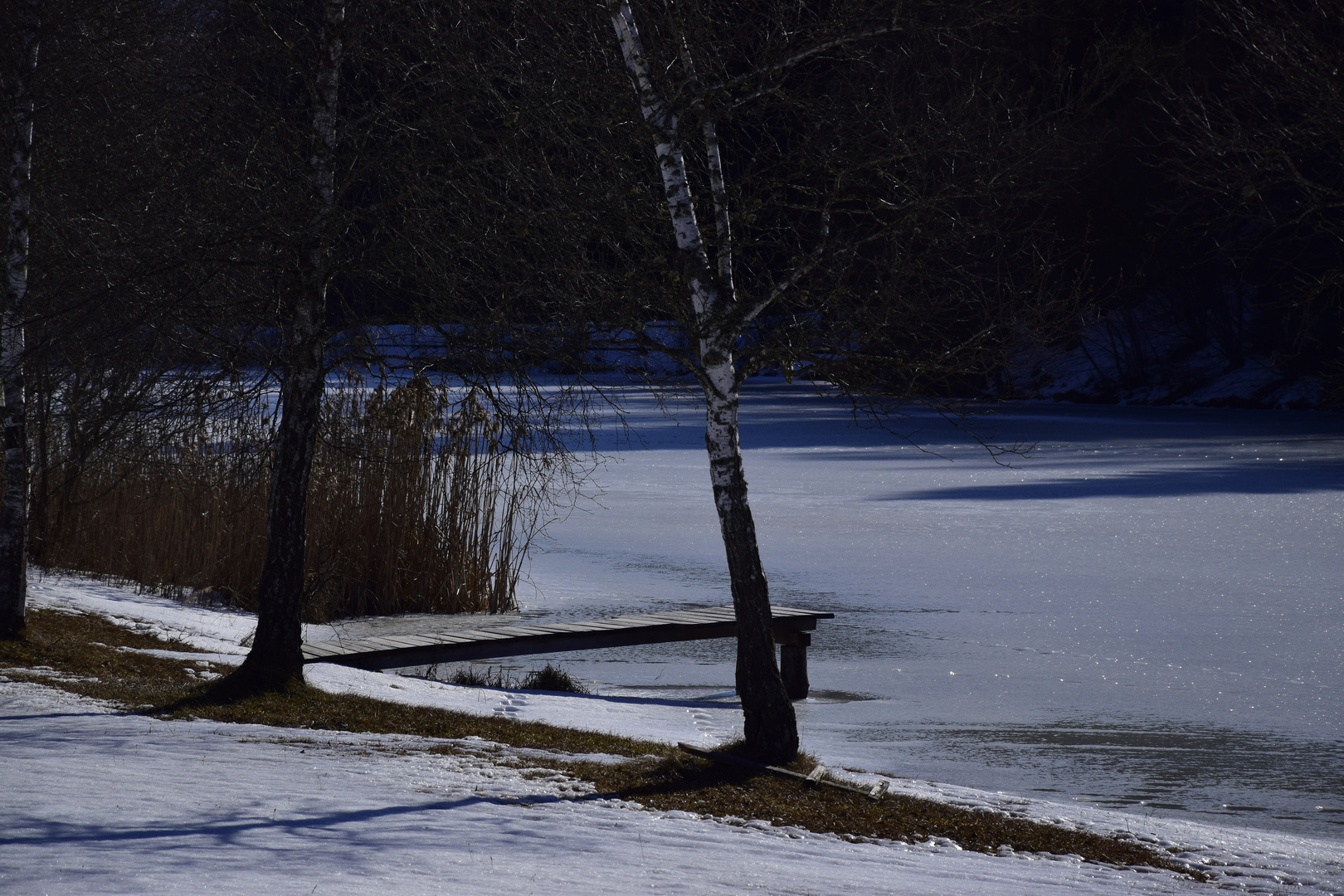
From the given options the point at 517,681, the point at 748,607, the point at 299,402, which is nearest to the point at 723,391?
the point at 748,607

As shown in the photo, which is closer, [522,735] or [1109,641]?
[522,735]

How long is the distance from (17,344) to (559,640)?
4.25 m

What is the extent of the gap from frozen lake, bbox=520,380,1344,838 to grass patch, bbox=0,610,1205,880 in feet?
3.66

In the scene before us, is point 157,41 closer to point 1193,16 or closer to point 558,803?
point 558,803

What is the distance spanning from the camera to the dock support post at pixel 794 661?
34.6ft

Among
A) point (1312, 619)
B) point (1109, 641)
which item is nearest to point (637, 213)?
point (1109, 641)

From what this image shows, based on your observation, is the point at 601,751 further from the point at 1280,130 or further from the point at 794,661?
the point at 1280,130

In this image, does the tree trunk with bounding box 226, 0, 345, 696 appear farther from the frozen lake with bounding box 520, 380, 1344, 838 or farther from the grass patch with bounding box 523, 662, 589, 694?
the frozen lake with bounding box 520, 380, 1344, 838

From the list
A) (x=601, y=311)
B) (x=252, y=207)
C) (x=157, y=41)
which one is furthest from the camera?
(x=157, y=41)

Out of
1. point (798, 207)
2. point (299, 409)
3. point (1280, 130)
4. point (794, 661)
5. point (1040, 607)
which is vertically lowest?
point (794, 661)

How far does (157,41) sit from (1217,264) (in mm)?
42102

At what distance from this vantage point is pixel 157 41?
10.4 m

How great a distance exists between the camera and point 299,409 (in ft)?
28.2

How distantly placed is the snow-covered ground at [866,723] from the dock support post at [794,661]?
0.22 m
